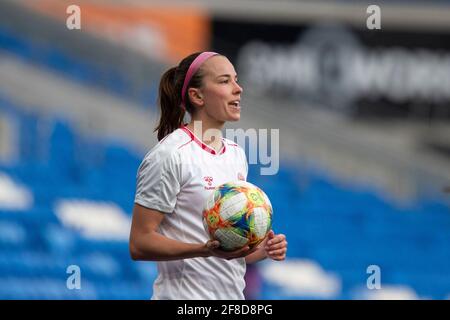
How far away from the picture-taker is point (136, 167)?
468 inches

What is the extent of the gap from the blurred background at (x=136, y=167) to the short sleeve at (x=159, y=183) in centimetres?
479

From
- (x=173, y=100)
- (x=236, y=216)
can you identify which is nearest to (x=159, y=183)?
(x=236, y=216)

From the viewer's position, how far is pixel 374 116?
16859mm

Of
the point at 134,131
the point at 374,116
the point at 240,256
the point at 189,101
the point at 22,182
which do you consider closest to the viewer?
the point at 240,256

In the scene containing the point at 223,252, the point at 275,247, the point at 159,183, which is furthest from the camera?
the point at 275,247

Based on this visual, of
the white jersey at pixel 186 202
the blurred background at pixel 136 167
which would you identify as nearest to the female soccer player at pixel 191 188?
the white jersey at pixel 186 202

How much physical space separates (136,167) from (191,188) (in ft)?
26.0

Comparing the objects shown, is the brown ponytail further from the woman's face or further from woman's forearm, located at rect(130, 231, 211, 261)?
woman's forearm, located at rect(130, 231, 211, 261)

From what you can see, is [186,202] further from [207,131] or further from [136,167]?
[136,167]
